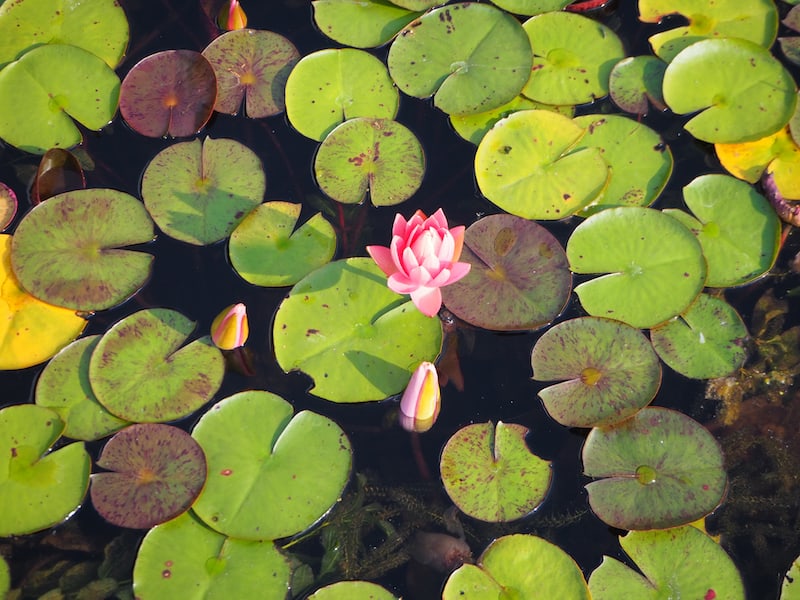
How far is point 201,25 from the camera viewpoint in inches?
154

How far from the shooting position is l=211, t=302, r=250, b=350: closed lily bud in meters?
2.94

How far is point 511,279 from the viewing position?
320 cm

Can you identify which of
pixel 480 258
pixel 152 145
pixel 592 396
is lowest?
pixel 592 396

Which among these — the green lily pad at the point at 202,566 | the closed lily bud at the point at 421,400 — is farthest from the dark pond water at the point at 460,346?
the green lily pad at the point at 202,566

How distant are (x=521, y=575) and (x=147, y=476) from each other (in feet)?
5.13

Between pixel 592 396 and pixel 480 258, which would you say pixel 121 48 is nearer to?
pixel 480 258

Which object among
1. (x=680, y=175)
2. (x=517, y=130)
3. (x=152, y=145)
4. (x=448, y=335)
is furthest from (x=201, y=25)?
(x=680, y=175)

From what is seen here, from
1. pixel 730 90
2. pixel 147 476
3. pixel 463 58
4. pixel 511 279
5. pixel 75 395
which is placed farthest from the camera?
pixel 463 58

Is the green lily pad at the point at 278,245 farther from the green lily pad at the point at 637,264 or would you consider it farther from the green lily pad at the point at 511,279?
the green lily pad at the point at 637,264

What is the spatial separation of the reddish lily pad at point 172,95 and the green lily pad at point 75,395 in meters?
1.24

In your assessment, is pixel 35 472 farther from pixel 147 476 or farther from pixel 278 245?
pixel 278 245

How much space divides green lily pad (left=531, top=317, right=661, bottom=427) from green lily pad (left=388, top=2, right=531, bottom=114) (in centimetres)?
132

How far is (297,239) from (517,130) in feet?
4.10

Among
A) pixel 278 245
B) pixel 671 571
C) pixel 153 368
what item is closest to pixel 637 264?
pixel 671 571
